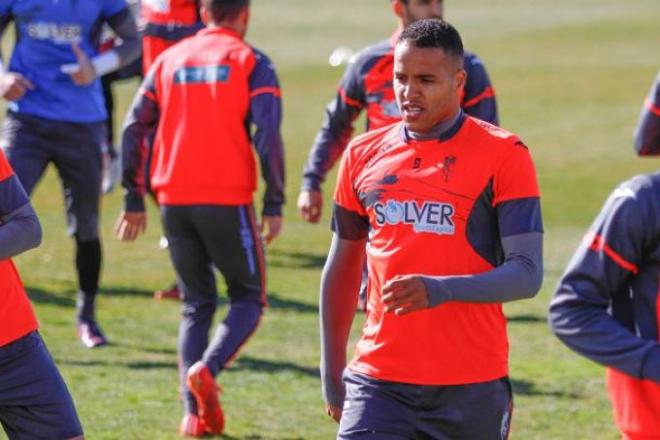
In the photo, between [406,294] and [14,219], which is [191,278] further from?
[406,294]

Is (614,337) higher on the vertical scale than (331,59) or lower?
higher

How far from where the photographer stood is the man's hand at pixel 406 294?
4848 mm

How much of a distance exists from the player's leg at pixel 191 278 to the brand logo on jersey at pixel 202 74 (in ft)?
2.10

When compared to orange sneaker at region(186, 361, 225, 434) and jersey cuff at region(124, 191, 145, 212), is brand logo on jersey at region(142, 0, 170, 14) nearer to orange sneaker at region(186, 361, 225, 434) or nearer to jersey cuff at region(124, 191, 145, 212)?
jersey cuff at region(124, 191, 145, 212)

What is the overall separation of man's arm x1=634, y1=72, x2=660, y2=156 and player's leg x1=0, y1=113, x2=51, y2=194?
4.03 metres

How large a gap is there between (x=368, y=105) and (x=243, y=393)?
5.78ft

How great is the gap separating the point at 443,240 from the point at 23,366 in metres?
1.57

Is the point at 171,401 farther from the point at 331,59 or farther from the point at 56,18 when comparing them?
the point at 331,59

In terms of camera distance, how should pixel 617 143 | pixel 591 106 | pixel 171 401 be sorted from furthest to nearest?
pixel 591 106
pixel 617 143
pixel 171 401

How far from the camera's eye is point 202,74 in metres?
8.26

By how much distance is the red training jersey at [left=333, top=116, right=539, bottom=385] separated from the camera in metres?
5.32

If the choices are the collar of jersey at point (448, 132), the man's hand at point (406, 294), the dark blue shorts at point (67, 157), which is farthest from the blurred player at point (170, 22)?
the man's hand at point (406, 294)

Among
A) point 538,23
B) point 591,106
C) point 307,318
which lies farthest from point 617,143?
point 538,23

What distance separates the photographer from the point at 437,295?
4.93 m
